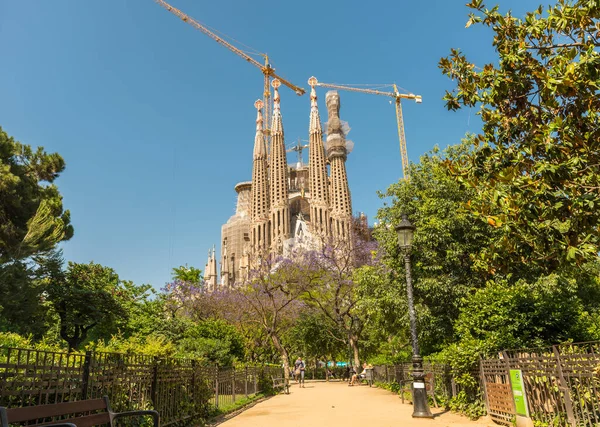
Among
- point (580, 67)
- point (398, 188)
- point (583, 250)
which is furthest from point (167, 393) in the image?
point (398, 188)

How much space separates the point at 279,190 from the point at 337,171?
1229cm

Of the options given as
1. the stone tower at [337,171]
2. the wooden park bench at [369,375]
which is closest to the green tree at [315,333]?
the wooden park bench at [369,375]

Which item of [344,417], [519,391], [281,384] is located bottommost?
[344,417]

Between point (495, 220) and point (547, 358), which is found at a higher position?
point (495, 220)

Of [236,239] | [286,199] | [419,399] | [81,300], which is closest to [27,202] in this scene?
[81,300]

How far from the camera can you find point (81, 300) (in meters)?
24.1

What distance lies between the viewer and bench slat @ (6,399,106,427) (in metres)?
3.79

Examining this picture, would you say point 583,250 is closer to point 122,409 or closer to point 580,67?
point 580,67

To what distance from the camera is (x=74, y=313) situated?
2455cm

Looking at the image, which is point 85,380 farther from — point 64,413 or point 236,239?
Answer: point 236,239

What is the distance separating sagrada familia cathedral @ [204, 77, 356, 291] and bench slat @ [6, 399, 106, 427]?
72.6m

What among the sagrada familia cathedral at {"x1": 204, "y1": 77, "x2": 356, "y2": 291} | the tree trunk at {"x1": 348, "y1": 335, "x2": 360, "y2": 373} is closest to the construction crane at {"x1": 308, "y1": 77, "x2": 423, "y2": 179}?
the sagrada familia cathedral at {"x1": 204, "y1": 77, "x2": 356, "y2": 291}

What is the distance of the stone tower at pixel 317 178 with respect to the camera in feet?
279

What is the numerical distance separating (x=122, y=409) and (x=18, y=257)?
650 inches
